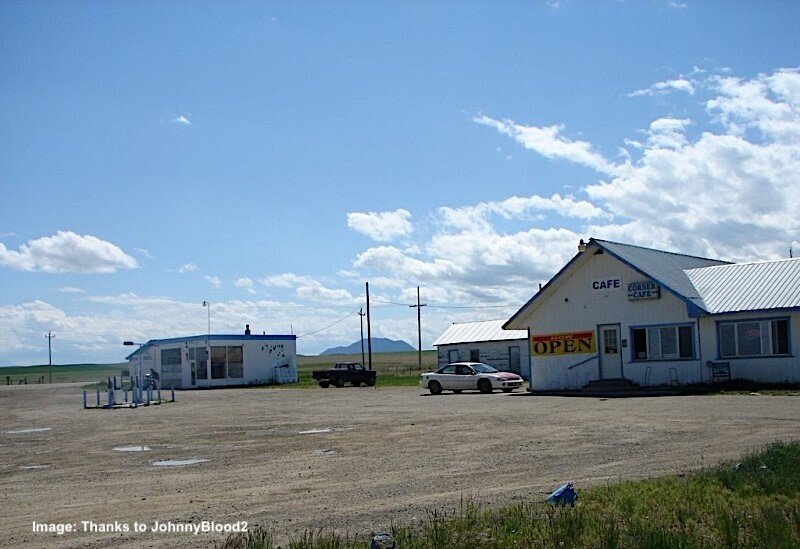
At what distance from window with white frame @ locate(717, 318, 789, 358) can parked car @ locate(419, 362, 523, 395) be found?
9077 mm

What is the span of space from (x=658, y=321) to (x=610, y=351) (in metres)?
2.50

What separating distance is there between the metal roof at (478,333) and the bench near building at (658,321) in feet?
42.9

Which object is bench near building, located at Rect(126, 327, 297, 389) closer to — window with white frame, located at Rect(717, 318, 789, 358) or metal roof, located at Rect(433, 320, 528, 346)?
metal roof, located at Rect(433, 320, 528, 346)

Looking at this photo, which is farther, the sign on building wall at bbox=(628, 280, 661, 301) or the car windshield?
the car windshield

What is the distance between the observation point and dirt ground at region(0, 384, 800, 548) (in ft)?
33.1

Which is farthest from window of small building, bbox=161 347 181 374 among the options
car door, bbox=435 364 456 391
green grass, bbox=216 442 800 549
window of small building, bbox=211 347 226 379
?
green grass, bbox=216 442 800 549

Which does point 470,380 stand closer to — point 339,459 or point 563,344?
point 563,344

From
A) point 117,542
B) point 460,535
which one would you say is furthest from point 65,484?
point 460,535

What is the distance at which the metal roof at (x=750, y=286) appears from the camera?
31594 millimetres

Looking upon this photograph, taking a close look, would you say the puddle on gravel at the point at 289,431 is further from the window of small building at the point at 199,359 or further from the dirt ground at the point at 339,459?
the window of small building at the point at 199,359

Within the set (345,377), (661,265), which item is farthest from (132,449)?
(345,377)

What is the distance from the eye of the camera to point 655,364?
33906 millimetres

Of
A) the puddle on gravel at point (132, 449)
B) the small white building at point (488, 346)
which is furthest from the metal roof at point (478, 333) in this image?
the puddle on gravel at point (132, 449)

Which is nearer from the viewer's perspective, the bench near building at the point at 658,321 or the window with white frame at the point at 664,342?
the bench near building at the point at 658,321
